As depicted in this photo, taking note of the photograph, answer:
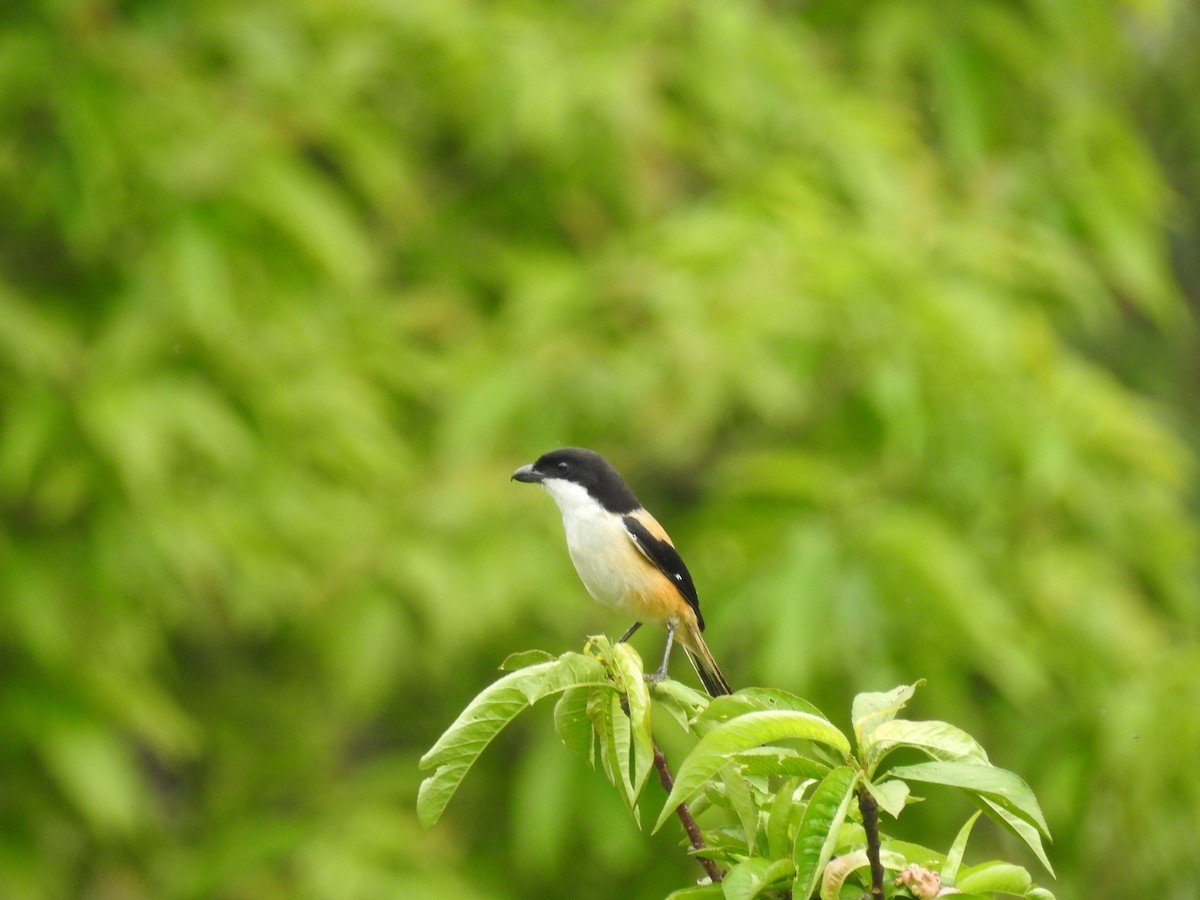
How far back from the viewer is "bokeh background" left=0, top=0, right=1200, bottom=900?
18.1ft

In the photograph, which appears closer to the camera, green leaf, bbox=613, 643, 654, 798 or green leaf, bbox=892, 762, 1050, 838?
green leaf, bbox=892, 762, 1050, 838

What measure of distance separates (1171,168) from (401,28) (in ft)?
17.9

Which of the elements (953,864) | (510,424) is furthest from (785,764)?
(510,424)

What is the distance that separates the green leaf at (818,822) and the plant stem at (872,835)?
0.05m

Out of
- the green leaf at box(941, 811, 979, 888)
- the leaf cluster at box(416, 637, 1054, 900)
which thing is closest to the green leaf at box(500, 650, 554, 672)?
the leaf cluster at box(416, 637, 1054, 900)

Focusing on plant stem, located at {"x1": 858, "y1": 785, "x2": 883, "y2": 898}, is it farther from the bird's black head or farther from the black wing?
the bird's black head

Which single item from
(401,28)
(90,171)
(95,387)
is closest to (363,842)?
(95,387)

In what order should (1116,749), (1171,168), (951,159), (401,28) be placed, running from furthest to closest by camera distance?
(1171,168)
(951,159)
(401,28)
(1116,749)

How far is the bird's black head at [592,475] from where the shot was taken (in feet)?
13.6

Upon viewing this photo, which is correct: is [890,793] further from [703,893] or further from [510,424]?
[510,424]

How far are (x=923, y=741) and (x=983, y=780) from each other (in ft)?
0.47

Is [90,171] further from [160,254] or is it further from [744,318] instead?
[744,318]

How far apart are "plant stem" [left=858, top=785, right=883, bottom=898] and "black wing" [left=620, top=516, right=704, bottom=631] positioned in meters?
2.02

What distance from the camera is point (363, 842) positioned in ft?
19.1
